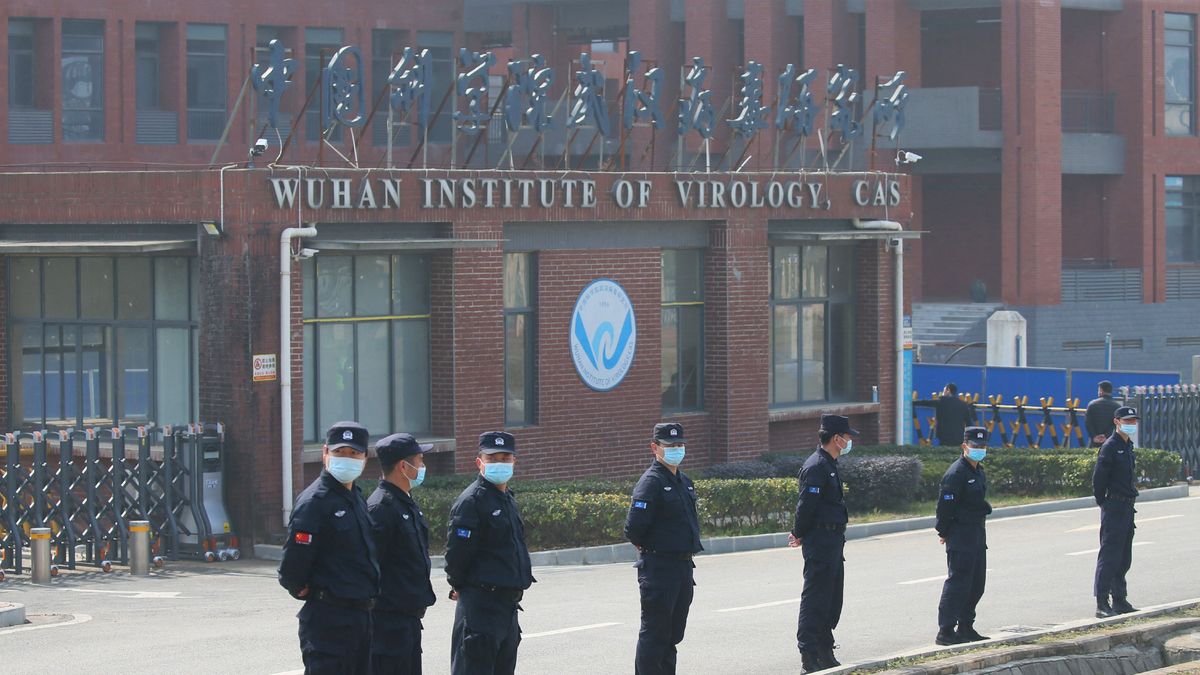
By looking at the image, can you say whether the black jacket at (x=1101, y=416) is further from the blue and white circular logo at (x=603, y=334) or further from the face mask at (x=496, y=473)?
the face mask at (x=496, y=473)

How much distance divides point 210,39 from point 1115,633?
4332 cm

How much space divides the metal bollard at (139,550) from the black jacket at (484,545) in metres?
10.3

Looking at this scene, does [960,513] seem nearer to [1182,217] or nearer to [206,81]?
[1182,217]

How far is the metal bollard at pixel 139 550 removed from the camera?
20.6 meters

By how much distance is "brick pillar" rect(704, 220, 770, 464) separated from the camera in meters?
28.1

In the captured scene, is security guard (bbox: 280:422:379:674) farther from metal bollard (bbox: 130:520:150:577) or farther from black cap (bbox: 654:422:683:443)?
metal bollard (bbox: 130:520:150:577)

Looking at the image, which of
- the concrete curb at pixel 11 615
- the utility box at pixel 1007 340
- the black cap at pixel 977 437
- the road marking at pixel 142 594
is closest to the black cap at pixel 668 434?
the black cap at pixel 977 437

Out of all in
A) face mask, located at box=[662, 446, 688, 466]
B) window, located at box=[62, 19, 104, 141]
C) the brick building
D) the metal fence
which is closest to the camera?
face mask, located at box=[662, 446, 688, 466]

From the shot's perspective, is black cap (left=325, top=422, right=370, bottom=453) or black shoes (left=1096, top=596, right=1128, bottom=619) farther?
black shoes (left=1096, top=596, right=1128, bottom=619)

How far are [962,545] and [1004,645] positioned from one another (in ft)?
2.99

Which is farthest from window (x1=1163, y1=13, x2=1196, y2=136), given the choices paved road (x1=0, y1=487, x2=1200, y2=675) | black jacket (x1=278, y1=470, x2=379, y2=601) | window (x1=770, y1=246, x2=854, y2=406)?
black jacket (x1=278, y1=470, x2=379, y2=601)

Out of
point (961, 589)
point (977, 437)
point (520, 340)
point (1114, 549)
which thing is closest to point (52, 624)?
point (961, 589)

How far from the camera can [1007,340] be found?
1581 inches

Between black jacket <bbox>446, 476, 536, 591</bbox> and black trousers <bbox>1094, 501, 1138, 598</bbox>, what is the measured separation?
7489 millimetres
